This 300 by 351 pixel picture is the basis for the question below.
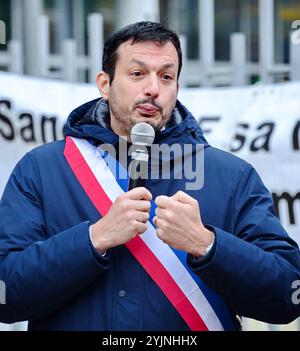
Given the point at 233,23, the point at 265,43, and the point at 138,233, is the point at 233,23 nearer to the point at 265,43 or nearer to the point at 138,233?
the point at 265,43

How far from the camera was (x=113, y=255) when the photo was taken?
2590 mm

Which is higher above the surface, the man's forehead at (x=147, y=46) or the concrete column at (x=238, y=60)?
the concrete column at (x=238, y=60)

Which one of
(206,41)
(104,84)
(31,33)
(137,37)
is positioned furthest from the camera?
(31,33)

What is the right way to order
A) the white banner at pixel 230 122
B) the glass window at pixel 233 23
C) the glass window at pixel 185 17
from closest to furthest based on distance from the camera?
1. the white banner at pixel 230 122
2. the glass window at pixel 185 17
3. the glass window at pixel 233 23

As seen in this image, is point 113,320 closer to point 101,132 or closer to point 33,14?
point 101,132

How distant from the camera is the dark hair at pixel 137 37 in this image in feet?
9.02

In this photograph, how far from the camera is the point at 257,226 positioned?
8.55 feet

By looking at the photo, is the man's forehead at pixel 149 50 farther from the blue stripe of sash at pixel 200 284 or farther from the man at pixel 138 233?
the blue stripe of sash at pixel 200 284

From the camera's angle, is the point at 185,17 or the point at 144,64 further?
the point at 185,17

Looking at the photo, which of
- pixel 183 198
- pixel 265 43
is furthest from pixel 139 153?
pixel 265 43

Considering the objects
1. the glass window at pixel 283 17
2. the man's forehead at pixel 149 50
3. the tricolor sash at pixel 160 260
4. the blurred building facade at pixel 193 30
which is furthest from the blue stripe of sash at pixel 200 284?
the glass window at pixel 283 17

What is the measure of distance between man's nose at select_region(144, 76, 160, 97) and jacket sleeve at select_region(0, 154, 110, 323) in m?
0.45

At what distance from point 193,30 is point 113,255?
5432mm

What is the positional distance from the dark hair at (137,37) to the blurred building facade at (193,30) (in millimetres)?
2146
